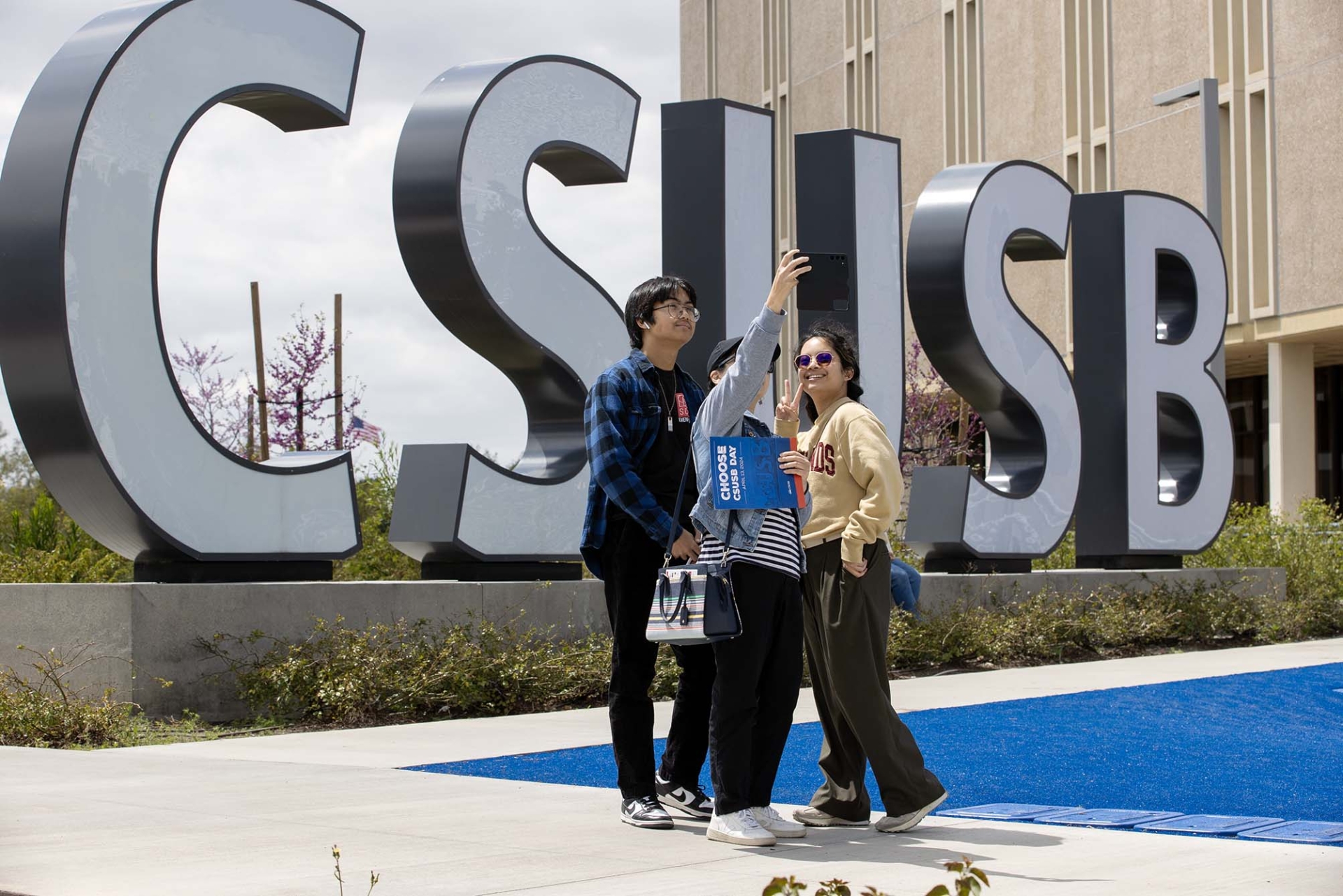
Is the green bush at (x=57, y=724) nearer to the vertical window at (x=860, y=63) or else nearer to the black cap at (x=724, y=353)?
the black cap at (x=724, y=353)

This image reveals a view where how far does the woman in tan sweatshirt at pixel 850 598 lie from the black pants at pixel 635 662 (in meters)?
0.45

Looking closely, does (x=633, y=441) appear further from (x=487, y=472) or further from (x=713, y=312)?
(x=713, y=312)

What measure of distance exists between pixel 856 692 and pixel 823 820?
538 millimetres

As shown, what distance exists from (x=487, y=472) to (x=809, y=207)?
15.0ft

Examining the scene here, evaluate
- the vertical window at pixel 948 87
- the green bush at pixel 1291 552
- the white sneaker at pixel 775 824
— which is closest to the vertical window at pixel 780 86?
the vertical window at pixel 948 87

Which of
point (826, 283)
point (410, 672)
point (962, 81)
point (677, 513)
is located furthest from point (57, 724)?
point (962, 81)

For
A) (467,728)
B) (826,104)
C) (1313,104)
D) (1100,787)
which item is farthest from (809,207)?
(826,104)

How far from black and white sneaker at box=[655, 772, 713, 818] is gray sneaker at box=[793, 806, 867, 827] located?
0.37 meters

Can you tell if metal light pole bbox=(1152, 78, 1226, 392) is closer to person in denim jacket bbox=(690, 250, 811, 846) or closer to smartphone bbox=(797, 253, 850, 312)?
smartphone bbox=(797, 253, 850, 312)

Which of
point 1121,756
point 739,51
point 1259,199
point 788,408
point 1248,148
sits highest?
point 739,51

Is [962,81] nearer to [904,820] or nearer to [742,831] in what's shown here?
[904,820]

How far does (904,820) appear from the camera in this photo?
5.66 meters

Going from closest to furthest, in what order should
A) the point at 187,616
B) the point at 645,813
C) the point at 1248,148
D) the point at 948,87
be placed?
the point at 645,813, the point at 187,616, the point at 1248,148, the point at 948,87

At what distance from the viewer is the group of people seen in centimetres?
549
